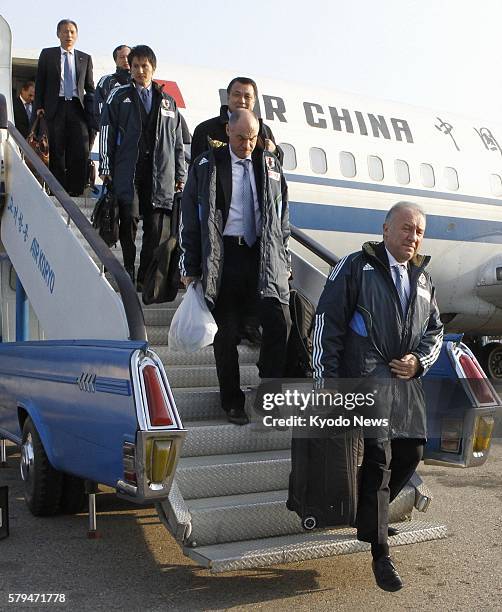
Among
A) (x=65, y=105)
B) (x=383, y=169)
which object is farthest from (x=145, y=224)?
(x=383, y=169)

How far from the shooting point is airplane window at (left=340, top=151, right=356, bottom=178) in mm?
11273

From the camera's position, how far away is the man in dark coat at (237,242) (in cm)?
491

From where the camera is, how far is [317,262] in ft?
34.7

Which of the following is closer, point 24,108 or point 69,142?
point 69,142

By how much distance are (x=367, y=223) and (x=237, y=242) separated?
6435 mm

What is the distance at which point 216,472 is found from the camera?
458 cm

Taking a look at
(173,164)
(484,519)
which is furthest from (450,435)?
(173,164)

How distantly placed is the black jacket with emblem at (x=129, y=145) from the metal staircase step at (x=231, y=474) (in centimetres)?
229

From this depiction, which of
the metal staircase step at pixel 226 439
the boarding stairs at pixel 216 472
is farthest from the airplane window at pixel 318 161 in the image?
the metal staircase step at pixel 226 439

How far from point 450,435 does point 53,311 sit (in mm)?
2556

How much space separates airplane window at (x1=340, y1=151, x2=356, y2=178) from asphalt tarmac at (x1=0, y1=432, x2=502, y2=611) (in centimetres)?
632

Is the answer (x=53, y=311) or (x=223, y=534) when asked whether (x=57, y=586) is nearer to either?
(x=223, y=534)

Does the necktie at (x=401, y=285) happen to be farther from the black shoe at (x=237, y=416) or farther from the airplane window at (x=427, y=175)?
the airplane window at (x=427, y=175)

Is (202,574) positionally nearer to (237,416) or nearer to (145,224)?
(237,416)
